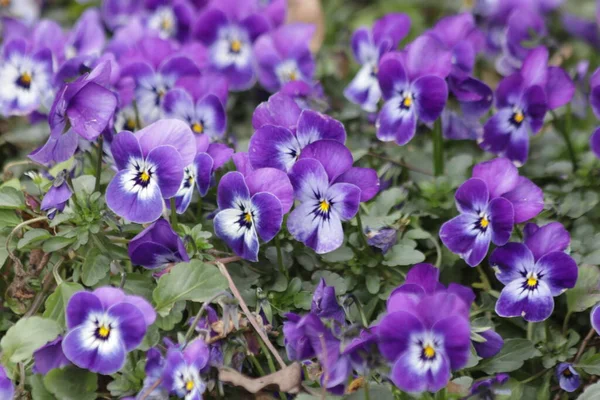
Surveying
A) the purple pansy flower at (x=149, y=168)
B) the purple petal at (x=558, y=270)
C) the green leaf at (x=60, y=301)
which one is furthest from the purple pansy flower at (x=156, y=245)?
the purple petal at (x=558, y=270)

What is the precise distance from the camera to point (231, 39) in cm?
270

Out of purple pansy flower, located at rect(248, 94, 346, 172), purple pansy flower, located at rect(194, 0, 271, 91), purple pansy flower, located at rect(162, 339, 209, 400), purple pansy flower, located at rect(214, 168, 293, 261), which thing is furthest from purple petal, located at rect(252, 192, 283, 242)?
purple pansy flower, located at rect(194, 0, 271, 91)

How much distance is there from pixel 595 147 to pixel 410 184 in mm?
476

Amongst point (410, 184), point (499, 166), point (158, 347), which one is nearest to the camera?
point (158, 347)

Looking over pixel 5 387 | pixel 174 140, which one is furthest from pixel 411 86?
pixel 5 387

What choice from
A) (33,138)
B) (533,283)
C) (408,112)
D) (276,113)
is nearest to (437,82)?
(408,112)

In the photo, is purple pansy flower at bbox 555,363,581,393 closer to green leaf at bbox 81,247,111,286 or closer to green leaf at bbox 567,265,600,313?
green leaf at bbox 567,265,600,313

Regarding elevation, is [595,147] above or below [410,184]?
above

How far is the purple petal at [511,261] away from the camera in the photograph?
1.77 metres

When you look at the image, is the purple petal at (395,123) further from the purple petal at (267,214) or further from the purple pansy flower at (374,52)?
the purple petal at (267,214)

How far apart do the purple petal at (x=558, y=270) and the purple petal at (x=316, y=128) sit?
525mm

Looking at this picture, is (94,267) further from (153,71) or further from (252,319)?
(153,71)

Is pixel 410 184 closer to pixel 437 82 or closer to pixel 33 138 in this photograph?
pixel 437 82

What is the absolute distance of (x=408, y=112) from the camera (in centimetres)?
200
